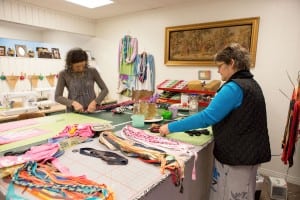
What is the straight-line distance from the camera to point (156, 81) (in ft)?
12.3

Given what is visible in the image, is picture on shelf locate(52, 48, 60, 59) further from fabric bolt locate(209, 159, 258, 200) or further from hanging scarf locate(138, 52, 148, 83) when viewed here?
fabric bolt locate(209, 159, 258, 200)

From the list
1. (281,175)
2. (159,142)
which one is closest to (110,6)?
(159,142)

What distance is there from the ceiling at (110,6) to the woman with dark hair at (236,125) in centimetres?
225

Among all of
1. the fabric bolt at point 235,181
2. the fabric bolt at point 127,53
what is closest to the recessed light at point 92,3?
the fabric bolt at point 127,53

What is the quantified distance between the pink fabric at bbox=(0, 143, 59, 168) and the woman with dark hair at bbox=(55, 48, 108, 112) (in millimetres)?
1040

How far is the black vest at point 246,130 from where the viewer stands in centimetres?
123

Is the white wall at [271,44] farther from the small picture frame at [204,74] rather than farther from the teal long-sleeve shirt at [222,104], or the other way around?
the teal long-sleeve shirt at [222,104]

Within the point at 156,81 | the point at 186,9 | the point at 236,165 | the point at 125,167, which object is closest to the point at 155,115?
the point at 236,165

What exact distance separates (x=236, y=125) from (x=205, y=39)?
7.01 ft

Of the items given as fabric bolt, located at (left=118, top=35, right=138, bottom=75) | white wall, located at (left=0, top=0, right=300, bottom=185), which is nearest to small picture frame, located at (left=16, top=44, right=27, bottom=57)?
white wall, located at (left=0, top=0, right=300, bottom=185)

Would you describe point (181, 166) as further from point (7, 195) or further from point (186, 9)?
point (186, 9)

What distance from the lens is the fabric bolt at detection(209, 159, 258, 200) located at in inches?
52.9

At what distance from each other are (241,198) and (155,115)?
38.5 inches

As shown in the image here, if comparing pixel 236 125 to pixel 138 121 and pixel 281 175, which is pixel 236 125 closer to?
pixel 138 121
